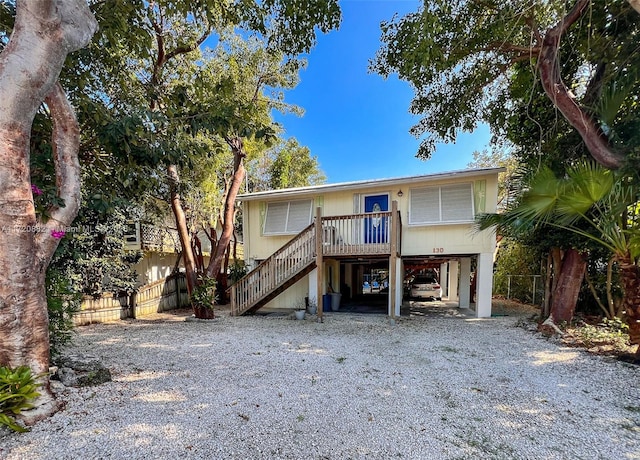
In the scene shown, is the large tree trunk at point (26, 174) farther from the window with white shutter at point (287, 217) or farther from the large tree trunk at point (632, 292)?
the large tree trunk at point (632, 292)

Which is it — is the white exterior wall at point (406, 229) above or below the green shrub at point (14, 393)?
above

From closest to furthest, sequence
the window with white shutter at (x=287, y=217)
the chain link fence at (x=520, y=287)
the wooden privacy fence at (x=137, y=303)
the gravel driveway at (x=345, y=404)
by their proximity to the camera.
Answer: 1. the gravel driveway at (x=345, y=404)
2. the wooden privacy fence at (x=137, y=303)
3. the window with white shutter at (x=287, y=217)
4. the chain link fence at (x=520, y=287)

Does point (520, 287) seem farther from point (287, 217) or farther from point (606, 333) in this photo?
point (287, 217)

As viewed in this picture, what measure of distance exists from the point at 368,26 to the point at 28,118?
256 inches

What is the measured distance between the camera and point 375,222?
8820 millimetres

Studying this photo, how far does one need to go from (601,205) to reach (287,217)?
8323 millimetres

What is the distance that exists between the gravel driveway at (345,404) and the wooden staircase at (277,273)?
2890mm

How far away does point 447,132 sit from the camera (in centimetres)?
778

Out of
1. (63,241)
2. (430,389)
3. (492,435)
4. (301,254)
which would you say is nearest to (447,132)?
(301,254)

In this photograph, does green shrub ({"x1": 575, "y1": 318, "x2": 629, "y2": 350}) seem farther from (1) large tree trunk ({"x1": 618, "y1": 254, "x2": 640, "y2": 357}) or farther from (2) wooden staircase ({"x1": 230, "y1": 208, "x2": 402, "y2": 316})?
(2) wooden staircase ({"x1": 230, "y1": 208, "x2": 402, "y2": 316})

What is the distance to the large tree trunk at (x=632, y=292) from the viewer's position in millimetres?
4660

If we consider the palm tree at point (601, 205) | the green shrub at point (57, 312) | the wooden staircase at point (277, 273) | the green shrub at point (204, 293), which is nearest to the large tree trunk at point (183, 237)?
the green shrub at point (204, 293)

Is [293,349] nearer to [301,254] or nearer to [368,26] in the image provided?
[301,254]

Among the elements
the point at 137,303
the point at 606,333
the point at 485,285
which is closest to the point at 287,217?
the point at 137,303
